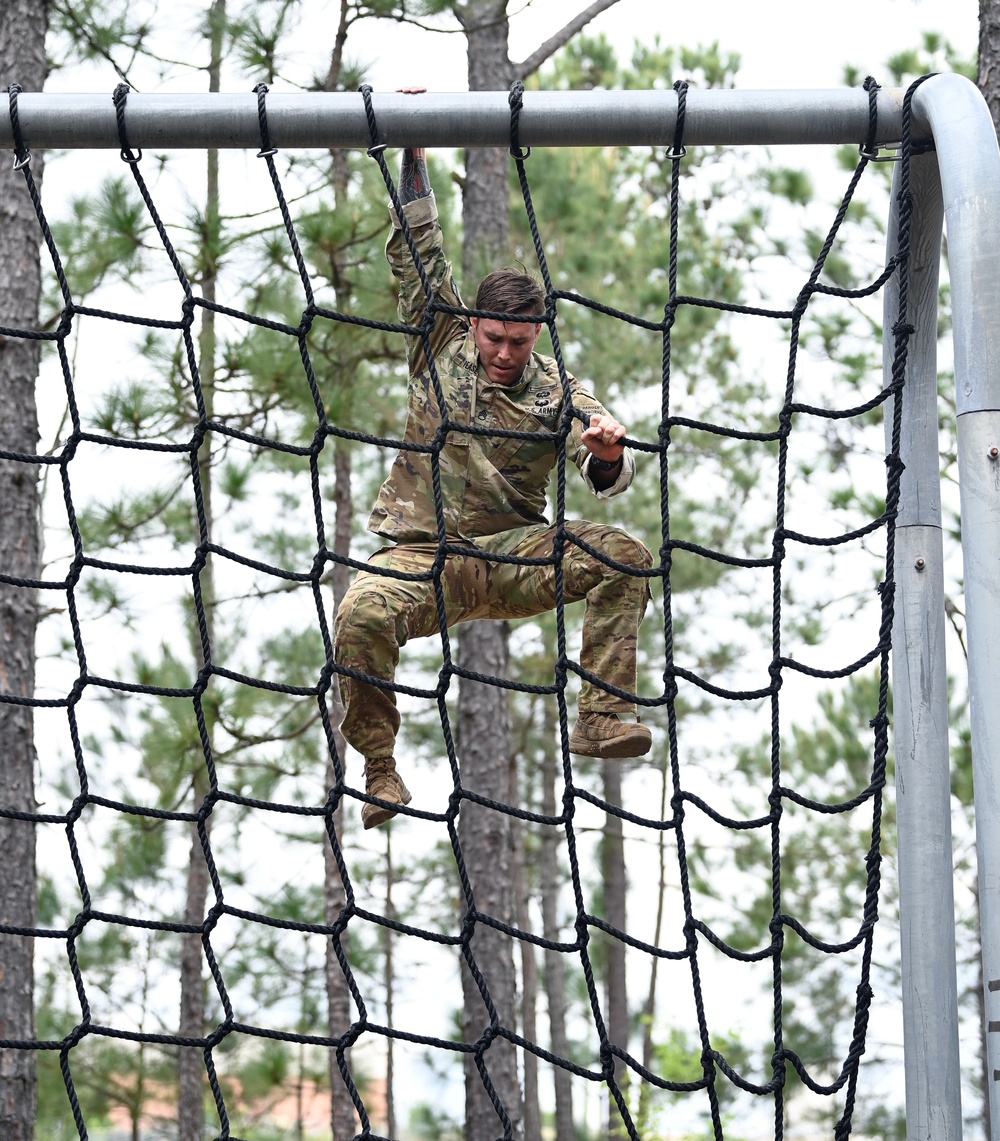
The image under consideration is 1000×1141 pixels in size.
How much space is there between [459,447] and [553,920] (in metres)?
10.2

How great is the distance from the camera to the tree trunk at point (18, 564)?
4484mm

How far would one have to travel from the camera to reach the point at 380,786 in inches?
103

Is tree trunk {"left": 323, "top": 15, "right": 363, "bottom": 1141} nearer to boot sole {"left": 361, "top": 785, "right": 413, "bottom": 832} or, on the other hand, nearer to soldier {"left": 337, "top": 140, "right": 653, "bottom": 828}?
soldier {"left": 337, "top": 140, "right": 653, "bottom": 828}

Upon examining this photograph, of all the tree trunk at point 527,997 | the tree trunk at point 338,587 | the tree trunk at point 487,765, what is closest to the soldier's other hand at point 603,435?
the tree trunk at point 338,587

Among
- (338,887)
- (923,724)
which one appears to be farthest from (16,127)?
(338,887)

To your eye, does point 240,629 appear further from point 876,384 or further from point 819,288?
point 819,288

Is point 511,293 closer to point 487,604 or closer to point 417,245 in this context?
point 417,245

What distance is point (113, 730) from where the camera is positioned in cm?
1080

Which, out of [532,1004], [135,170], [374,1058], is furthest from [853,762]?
[135,170]

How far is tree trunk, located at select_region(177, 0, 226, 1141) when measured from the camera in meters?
6.33

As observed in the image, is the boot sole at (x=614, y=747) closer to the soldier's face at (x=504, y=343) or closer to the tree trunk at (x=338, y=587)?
the soldier's face at (x=504, y=343)

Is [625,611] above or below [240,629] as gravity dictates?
below

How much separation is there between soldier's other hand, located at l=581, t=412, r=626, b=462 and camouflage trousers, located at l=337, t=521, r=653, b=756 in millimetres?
223

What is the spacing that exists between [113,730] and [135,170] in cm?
893
